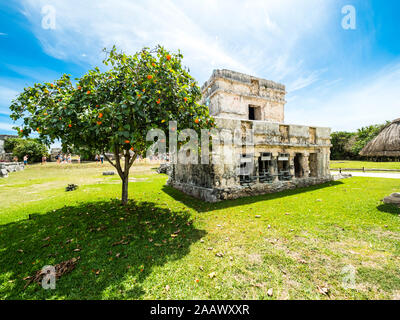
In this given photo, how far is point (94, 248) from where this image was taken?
455 cm

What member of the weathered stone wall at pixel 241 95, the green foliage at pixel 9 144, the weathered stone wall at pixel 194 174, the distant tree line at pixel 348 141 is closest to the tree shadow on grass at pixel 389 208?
the weathered stone wall at pixel 194 174

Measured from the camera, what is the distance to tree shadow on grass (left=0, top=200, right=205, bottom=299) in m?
A: 3.13

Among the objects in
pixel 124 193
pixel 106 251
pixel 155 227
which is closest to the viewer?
pixel 106 251

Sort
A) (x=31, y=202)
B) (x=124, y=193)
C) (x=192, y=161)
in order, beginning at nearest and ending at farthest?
(x=124, y=193) < (x=31, y=202) < (x=192, y=161)

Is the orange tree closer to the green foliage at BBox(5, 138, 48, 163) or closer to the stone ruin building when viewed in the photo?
the stone ruin building

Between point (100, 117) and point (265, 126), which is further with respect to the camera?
point (265, 126)

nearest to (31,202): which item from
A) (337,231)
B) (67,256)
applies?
(67,256)

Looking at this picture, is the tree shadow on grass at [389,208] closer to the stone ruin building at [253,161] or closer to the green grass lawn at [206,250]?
the green grass lawn at [206,250]

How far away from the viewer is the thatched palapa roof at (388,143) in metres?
7.33

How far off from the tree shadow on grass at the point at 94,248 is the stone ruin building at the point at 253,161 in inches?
123

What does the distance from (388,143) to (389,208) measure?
9.48 feet
